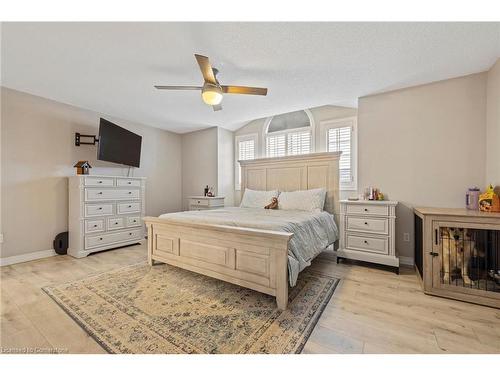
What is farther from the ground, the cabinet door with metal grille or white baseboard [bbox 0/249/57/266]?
the cabinet door with metal grille

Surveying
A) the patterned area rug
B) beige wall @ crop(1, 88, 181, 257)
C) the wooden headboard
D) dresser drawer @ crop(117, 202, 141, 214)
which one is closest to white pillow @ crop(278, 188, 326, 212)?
the wooden headboard

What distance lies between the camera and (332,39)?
6.48ft

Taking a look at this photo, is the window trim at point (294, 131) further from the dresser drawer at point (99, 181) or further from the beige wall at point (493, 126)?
the dresser drawer at point (99, 181)

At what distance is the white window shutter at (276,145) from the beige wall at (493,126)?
2936 mm

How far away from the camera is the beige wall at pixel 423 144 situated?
8.65ft

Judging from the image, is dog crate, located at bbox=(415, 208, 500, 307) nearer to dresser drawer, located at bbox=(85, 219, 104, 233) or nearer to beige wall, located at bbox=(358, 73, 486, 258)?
beige wall, located at bbox=(358, 73, 486, 258)

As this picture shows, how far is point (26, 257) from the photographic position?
319 cm

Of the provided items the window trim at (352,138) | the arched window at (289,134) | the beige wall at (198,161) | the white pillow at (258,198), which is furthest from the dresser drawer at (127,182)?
the window trim at (352,138)

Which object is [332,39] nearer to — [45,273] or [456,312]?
Answer: [456,312]

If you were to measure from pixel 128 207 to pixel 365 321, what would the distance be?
156 inches

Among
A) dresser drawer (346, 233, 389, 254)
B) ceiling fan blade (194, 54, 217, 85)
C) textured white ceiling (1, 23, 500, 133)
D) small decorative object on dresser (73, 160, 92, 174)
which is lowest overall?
dresser drawer (346, 233, 389, 254)

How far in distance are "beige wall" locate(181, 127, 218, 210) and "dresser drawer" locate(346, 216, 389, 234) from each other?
3.03 meters

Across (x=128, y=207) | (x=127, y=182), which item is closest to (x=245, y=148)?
(x=127, y=182)

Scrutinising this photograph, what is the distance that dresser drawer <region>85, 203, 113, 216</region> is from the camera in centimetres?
343
